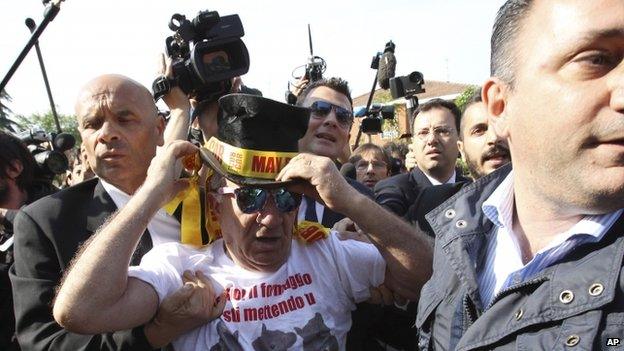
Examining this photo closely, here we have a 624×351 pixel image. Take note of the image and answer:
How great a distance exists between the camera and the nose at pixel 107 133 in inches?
106

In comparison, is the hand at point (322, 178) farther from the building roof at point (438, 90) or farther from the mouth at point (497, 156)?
the building roof at point (438, 90)

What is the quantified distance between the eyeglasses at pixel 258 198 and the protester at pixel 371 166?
425cm

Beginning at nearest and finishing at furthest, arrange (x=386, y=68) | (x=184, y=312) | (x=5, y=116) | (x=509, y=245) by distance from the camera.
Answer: (x=509, y=245)
(x=184, y=312)
(x=386, y=68)
(x=5, y=116)

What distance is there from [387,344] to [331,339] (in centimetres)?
50

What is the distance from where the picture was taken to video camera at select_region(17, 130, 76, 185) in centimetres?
432

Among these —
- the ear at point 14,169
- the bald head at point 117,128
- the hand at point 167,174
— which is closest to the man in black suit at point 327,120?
the bald head at point 117,128

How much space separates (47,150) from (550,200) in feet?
13.9

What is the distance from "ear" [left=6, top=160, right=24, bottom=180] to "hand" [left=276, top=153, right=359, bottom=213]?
2.36 meters

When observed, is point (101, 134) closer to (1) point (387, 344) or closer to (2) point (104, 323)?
(2) point (104, 323)

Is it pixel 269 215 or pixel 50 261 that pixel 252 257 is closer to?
pixel 269 215

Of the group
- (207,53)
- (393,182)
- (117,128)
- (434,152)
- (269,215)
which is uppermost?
(207,53)

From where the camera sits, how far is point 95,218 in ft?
8.19

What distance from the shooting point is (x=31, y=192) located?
3.94 meters

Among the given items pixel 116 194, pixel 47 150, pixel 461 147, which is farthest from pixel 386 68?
pixel 116 194
